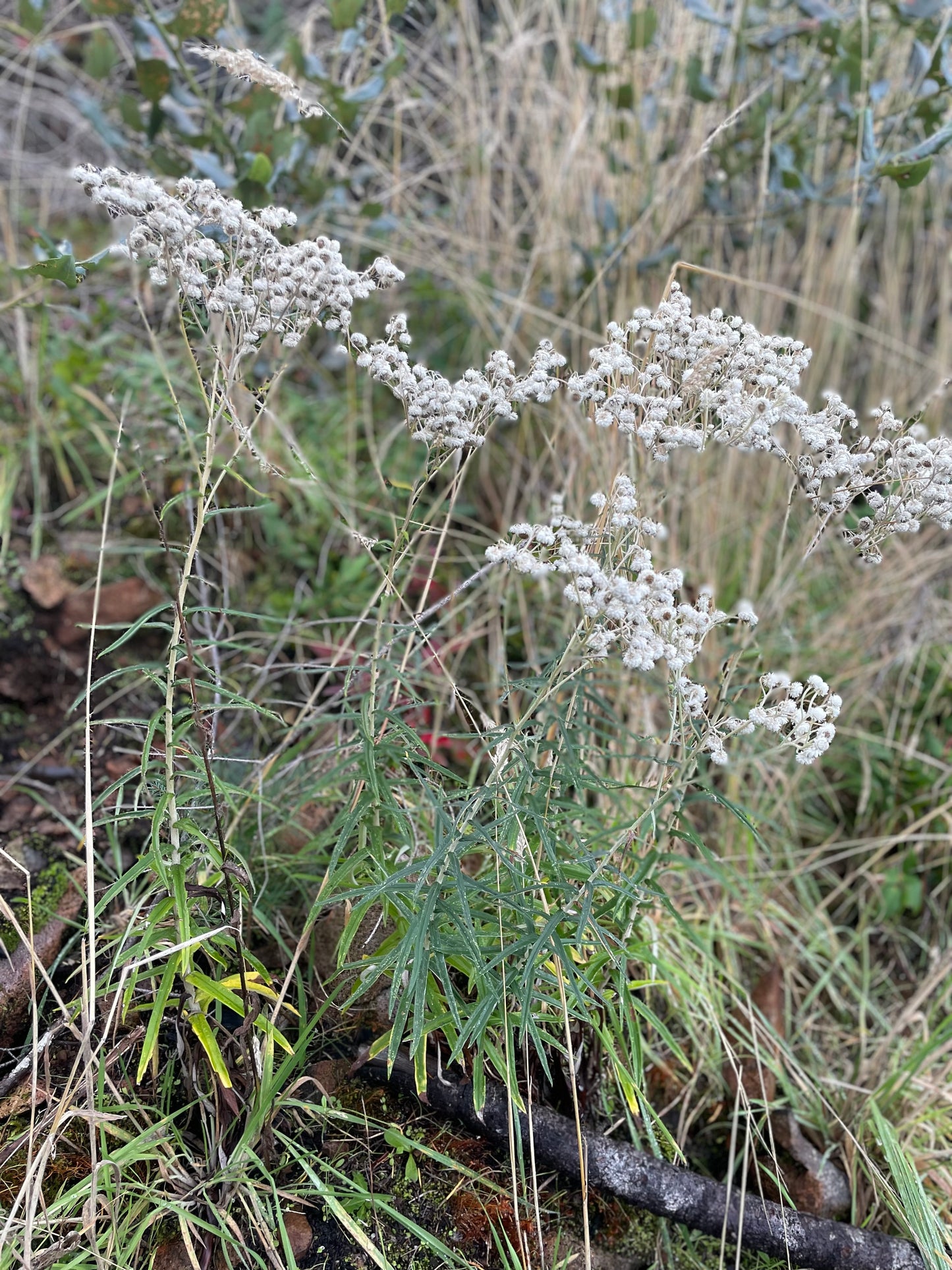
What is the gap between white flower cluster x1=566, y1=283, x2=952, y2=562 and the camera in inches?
52.1

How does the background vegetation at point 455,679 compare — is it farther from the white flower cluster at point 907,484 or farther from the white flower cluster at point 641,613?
the white flower cluster at point 907,484

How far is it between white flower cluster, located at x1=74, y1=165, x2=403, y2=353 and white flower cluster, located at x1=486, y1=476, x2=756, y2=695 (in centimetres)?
42

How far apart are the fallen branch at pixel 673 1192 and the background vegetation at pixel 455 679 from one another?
66mm

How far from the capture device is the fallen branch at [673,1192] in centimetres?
150

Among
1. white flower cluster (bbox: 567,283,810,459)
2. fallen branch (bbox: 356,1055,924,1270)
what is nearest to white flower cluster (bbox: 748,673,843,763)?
white flower cluster (bbox: 567,283,810,459)

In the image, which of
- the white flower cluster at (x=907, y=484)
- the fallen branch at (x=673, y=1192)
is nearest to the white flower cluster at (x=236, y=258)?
the white flower cluster at (x=907, y=484)

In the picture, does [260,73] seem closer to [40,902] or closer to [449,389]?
[449,389]

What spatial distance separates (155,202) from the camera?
1.23 meters

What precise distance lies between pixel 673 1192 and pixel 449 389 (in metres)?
1.28

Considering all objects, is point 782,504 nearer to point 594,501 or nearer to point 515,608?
point 515,608

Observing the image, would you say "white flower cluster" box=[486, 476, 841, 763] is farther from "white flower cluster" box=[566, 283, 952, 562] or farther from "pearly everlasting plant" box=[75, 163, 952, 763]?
"white flower cluster" box=[566, 283, 952, 562]

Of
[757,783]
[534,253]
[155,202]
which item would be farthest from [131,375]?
[757,783]

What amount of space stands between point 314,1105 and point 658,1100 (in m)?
0.72

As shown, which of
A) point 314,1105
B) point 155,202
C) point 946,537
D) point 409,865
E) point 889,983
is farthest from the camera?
point 946,537
